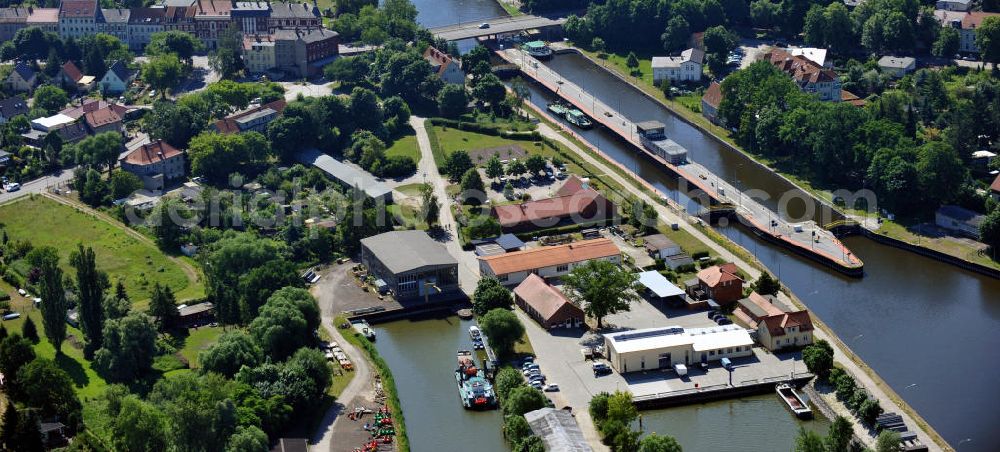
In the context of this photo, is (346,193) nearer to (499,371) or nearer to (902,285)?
(499,371)

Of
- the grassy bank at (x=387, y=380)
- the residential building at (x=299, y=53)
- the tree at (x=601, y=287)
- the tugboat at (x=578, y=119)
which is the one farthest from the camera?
the residential building at (x=299, y=53)

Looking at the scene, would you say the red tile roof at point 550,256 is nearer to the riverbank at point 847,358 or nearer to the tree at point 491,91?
the riverbank at point 847,358

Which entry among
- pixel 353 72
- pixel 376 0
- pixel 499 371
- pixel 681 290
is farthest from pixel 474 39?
pixel 499 371

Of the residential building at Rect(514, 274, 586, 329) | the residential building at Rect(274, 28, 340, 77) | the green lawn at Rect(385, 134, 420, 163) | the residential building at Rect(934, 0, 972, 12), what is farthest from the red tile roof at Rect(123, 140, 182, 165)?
the residential building at Rect(934, 0, 972, 12)

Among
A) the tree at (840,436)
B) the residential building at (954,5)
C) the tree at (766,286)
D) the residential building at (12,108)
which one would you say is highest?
the residential building at (954,5)

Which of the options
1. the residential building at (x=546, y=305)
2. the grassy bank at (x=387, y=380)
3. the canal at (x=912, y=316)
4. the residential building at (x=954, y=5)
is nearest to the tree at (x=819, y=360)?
the canal at (x=912, y=316)
